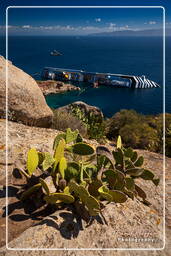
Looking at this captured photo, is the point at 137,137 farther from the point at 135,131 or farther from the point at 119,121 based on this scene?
the point at 119,121

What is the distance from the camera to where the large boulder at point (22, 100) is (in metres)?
5.89

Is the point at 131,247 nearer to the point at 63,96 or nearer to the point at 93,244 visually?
the point at 93,244

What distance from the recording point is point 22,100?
6.15 m

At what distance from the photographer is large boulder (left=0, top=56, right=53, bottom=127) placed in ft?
19.3

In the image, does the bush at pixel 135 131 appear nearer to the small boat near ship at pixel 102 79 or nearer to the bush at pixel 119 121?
the bush at pixel 119 121

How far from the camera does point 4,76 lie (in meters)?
5.80

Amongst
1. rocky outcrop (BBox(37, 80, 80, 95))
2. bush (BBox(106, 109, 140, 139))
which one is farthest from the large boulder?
rocky outcrop (BBox(37, 80, 80, 95))

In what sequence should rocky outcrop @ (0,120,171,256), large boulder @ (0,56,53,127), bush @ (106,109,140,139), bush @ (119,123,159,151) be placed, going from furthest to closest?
bush @ (106,109,140,139)
bush @ (119,123,159,151)
large boulder @ (0,56,53,127)
rocky outcrop @ (0,120,171,256)

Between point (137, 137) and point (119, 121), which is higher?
point (119, 121)

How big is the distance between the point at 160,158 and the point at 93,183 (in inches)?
123

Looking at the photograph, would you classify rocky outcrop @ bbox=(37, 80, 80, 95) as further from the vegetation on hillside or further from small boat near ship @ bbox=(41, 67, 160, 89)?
the vegetation on hillside

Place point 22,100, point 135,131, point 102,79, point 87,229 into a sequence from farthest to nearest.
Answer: point 102,79
point 135,131
point 22,100
point 87,229

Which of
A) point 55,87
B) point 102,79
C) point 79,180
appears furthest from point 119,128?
point 102,79

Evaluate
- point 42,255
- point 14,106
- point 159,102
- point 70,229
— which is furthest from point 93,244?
point 159,102
